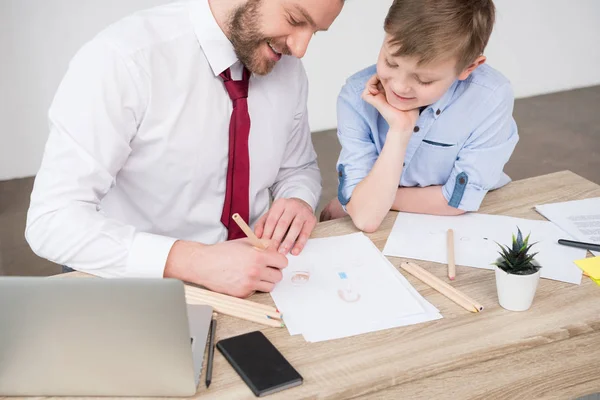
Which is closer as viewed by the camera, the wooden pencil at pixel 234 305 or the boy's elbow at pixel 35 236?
the wooden pencil at pixel 234 305

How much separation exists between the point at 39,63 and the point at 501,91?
3204 millimetres

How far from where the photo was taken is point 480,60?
5.70 feet

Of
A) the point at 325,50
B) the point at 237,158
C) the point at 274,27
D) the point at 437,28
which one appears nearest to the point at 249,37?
the point at 274,27

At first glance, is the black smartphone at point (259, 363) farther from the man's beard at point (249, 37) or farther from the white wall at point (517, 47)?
the white wall at point (517, 47)

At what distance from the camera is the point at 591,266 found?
152 cm

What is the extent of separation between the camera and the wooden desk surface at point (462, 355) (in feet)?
3.87

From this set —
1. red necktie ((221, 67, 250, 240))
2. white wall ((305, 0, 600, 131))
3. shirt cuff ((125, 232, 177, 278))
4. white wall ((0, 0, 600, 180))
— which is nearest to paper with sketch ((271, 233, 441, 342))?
shirt cuff ((125, 232, 177, 278))

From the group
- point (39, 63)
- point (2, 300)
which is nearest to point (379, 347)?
point (2, 300)

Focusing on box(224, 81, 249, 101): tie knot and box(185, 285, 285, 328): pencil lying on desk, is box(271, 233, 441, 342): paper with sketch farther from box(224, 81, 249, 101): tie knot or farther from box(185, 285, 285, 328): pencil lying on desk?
box(224, 81, 249, 101): tie knot

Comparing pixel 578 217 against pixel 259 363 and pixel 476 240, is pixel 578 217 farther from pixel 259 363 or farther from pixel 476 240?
pixel 259 363

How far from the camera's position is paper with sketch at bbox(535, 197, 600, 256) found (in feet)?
5.44

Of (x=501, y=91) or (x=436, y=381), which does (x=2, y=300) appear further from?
(x=501, y=91)

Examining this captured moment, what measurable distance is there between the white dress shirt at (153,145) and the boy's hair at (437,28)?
43 centimetres

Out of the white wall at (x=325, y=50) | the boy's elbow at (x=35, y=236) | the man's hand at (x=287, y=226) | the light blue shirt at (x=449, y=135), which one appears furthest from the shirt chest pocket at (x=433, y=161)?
the white wall at (x=325, y=50)
